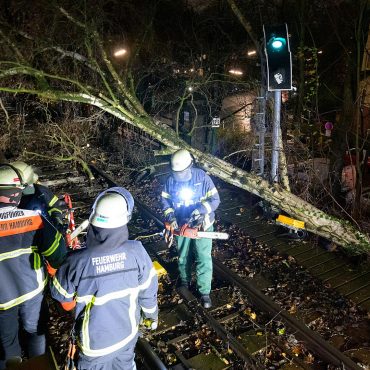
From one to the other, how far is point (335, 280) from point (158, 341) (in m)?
3.58

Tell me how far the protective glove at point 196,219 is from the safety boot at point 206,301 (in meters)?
1.25

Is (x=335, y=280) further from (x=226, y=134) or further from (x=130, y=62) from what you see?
(x=226, y=134)

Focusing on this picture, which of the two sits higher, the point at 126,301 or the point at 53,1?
the point at 53,1

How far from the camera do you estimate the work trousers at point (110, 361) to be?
9.77ft

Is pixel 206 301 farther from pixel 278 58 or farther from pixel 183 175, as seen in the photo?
pixel 278 58

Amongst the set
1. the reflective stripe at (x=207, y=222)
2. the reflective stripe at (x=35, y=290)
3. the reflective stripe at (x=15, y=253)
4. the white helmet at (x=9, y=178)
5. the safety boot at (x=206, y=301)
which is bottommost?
the safety boot at (x=206, y=301)

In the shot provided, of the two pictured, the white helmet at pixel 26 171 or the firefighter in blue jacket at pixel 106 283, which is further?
the white helmet at pixel 26 171

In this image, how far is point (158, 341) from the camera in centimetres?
476

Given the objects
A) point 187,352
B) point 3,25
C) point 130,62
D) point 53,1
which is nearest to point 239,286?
point 187,352

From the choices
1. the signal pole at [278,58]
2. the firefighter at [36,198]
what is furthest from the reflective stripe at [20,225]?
Answer: the signal pole at [278,58]

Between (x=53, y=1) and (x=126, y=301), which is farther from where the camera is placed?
A: (x=53, y=1)

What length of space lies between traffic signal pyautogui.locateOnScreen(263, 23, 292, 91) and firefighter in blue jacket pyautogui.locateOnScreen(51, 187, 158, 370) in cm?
471

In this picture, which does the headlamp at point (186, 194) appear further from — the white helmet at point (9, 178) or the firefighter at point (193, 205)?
the white helmet at point (9, 178)

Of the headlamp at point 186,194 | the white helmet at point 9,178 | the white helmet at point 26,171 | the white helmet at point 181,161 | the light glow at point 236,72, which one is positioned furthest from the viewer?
the light glow at point 236,72
